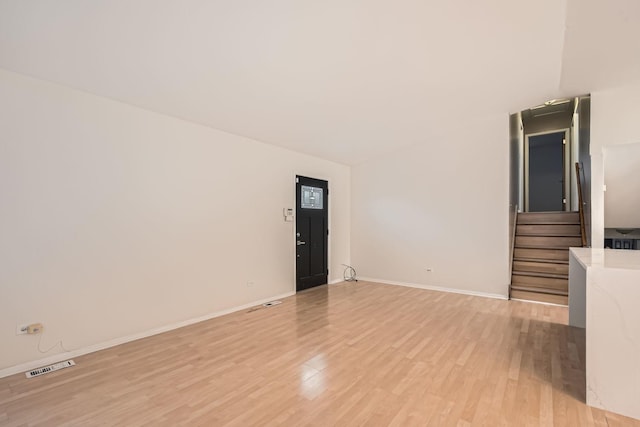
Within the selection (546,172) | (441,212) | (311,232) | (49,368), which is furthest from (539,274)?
(49,368)

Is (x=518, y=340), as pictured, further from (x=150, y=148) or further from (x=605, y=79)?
(x=150, y=148)

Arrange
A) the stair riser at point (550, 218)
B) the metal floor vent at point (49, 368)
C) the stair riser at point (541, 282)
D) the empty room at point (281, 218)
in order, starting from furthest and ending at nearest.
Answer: the stair riser at point (550, 218), the stair riser at point (541, 282), the metal floor vent at point (49, 368), the empty room at point (281, 218)

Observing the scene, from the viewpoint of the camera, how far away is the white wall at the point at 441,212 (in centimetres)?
520

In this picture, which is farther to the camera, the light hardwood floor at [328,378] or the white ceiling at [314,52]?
the white ceiling at [314,52]

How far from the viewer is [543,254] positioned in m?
5.47

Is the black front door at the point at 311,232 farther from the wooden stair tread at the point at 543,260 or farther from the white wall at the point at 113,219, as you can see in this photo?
the wooden stair tread at the point at 543,260

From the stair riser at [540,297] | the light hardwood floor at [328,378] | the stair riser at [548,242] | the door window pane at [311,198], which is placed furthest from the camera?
the door window pane at [311,198]

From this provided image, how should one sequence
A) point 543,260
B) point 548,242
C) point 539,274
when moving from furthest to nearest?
point 548,242, point 543,260, point 539,274

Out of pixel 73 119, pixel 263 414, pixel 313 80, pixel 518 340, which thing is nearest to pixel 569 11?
pixel 313 80

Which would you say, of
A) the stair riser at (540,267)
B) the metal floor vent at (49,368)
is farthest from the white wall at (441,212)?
the metal floor vent at (49,368)

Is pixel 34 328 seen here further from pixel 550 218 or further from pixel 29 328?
pixel 550 218

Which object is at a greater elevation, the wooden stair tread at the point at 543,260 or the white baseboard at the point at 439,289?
the wooden stair tread at the point at 543,260

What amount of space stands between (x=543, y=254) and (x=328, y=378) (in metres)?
5.18

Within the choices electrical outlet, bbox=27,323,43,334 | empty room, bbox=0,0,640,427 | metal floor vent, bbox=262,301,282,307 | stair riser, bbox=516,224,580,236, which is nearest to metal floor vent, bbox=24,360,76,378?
empty room, bbox=0,0,640,427
